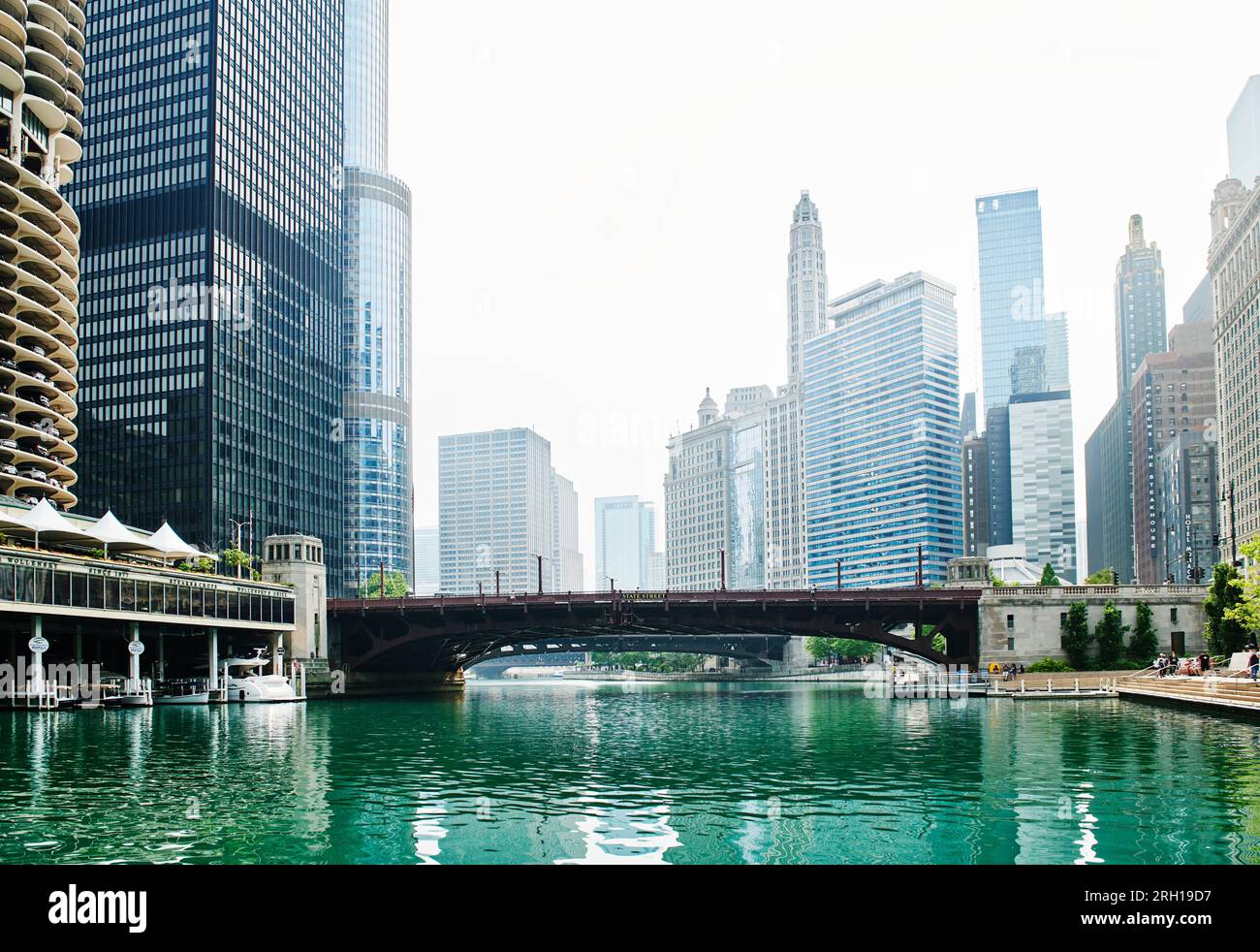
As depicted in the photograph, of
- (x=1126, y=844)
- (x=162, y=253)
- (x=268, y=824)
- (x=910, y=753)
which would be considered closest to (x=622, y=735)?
(x=910, y=753)

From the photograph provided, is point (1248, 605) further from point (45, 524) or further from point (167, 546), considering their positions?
point (167, 546)

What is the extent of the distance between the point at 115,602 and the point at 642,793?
241 feet

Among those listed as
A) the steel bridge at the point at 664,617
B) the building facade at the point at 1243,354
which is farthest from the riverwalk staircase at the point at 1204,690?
the building facade at the point at 1243,354

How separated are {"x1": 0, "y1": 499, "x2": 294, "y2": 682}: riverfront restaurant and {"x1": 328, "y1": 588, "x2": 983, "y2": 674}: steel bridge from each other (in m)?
11.5

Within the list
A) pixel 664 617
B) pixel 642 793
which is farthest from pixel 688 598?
pixel 642 793

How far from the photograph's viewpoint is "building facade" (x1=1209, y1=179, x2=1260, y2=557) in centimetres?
17662

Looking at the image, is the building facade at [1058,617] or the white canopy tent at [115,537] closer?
the white canopy tent at [115,537]

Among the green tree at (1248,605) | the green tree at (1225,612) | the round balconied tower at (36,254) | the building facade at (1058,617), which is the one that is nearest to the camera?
the green tree at (1248,605)

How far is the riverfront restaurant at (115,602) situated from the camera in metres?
92.4

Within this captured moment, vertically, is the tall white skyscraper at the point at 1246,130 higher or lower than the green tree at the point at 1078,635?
higher

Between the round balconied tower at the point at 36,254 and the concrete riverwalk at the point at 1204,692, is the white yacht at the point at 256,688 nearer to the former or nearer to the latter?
the round balconied tower at the point at 36,254

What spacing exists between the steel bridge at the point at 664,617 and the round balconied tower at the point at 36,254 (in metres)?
37.1

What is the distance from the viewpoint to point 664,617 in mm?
133875

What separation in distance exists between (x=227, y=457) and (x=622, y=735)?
13872 cm
